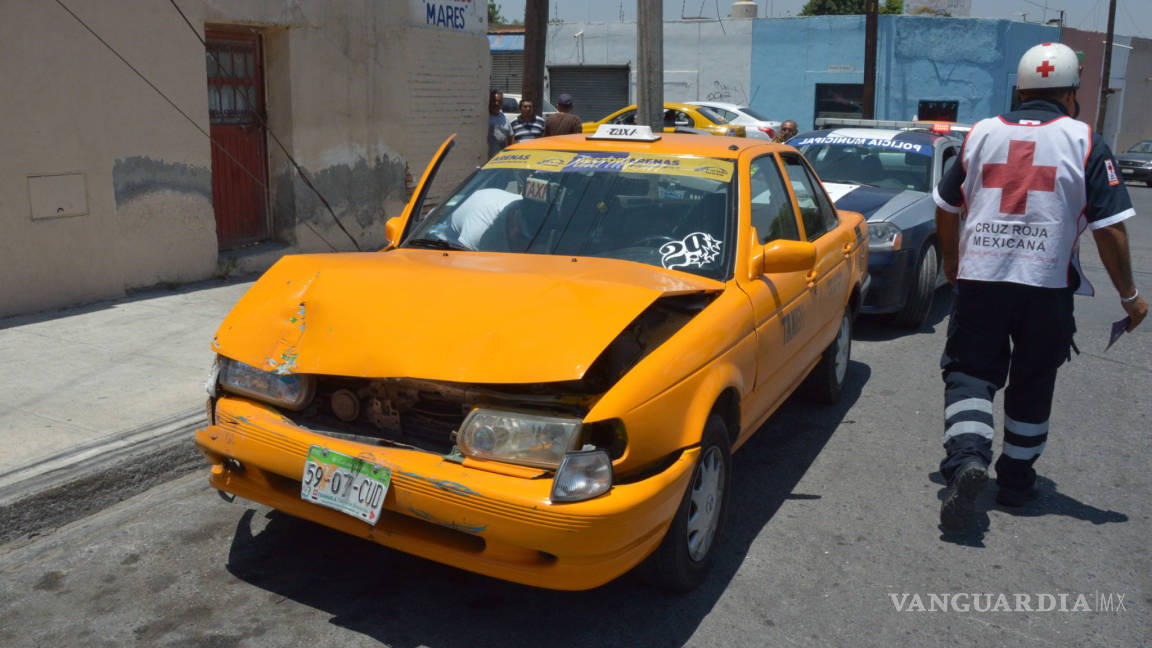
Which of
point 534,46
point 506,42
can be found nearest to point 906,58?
point 506,42

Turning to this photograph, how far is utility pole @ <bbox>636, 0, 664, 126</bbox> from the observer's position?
10781 millimetres

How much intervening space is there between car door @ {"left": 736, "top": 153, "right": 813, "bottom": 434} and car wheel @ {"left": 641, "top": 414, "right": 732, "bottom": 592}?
0.45 meters

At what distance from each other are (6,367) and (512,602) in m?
3.85

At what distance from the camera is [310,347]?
353 cm

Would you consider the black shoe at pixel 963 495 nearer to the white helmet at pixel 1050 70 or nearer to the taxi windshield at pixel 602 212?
the taxi windshield at pixel 602 212

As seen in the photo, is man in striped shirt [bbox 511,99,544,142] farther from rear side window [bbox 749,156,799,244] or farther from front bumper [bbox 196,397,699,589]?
front bumper [bbox 196,397,699,589]

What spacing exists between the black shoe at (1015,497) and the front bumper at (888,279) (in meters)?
3.21

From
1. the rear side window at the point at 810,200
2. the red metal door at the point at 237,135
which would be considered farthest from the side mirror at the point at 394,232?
the red metal door at the point at 237,135

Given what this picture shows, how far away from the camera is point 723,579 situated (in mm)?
3877

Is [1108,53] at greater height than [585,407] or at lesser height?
greater

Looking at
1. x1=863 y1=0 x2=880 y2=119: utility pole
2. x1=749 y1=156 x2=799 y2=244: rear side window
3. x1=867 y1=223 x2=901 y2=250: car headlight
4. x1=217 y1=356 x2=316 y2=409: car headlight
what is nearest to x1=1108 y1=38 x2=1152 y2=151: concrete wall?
x1=863 y1=0 x2=880 y2=119: utility pole

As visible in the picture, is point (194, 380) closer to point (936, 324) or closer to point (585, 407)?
point (585, 407)

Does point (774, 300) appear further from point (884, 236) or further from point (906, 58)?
point (906, 58)

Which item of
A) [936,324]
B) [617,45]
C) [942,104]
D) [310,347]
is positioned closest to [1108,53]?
[942,104]
